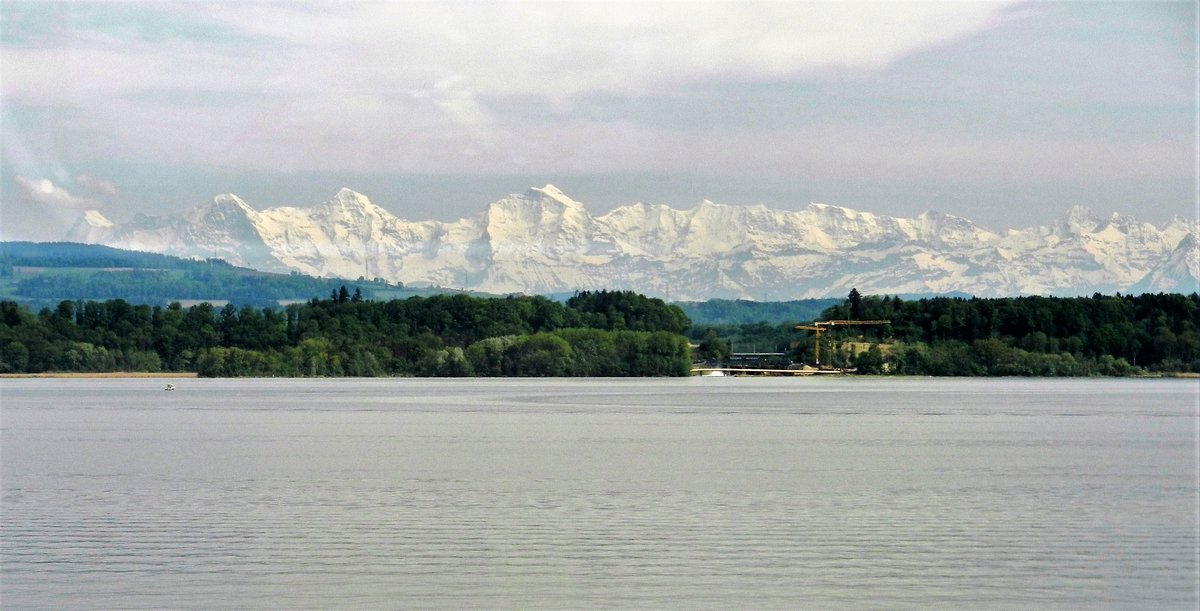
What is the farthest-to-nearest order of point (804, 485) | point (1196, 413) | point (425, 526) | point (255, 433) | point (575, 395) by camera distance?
point (575, 395) < point (1196, 413) < point (255, 433) < point (804, 485) < point (425, 526)

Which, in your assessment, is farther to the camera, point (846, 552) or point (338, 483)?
point (338, 483)

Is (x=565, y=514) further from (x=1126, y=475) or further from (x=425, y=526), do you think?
(x=1126, y=475)

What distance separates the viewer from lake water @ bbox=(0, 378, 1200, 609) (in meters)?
27.4

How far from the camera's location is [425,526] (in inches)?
1394

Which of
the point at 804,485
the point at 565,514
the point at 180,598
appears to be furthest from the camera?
the point at 804,485

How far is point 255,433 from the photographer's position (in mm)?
72438

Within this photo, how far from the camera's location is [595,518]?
36.9m

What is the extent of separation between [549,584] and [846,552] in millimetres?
7087

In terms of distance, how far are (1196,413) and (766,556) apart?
7683cm

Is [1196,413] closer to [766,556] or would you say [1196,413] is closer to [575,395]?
[575,395]

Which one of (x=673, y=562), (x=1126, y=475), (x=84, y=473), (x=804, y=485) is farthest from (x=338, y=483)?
(x=1126, y=475)

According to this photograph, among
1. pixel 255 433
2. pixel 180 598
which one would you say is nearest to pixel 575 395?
pixel 255 433

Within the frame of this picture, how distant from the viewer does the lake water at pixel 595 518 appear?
27.4 m

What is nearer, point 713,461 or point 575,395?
point 713,461
